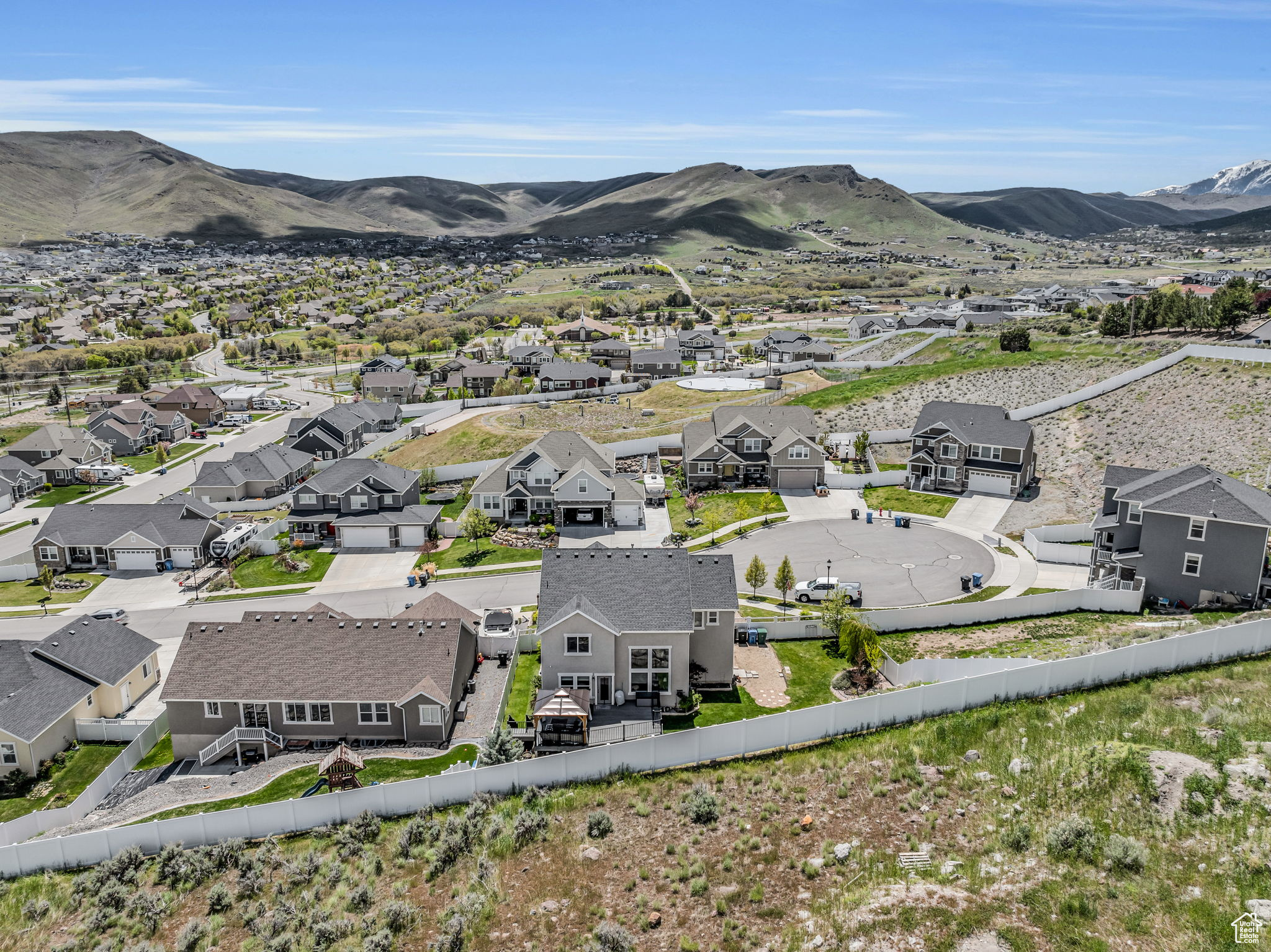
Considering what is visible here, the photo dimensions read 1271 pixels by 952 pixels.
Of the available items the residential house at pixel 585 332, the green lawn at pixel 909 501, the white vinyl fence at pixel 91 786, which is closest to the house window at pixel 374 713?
the white vinyl fence at pixel 91 786

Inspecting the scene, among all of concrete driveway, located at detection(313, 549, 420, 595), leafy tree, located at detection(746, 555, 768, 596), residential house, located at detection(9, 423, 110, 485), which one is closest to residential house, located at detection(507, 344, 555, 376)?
residential house, located at detection(9, 423, 110, 485)

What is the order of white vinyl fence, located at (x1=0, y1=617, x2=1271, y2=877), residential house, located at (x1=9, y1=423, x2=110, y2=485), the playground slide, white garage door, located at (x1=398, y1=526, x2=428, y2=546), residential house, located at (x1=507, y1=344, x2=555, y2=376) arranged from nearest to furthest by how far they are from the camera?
white vinyl fence, located at (x1=0, y1=617, x2=1271, y2=877) → the playground slide → white garage door, located at (x1=398, y1=526, x2=428, y2=546) → residential house, located at (x1=9, y1=423, x2=110, y2=485) → residential house, located at (x1=507, y1=344, x2=555, y2=376)

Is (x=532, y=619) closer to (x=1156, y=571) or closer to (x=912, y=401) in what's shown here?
(x=1156, y=571)

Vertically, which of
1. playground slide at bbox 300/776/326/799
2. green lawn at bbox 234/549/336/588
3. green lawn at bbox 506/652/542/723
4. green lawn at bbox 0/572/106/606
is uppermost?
green lawn at bbox 506/652/542/723

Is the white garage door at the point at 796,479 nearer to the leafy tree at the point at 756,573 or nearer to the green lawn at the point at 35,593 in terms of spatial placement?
the leafy tree at the point at 756,573

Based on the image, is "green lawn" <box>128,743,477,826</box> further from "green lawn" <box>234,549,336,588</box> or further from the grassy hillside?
"green lawn" <box>234,549,336,588</box>
